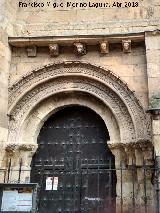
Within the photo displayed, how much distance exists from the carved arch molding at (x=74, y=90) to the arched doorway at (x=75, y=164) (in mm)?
506

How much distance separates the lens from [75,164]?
7.27 meters

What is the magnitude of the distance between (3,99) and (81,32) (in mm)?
2069

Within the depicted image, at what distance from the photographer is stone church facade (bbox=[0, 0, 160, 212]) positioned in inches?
275

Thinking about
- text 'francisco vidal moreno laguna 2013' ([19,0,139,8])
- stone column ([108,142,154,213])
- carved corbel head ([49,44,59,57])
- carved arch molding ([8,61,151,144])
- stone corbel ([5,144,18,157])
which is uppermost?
text 'francisco vidal moreno laguna 2013' ([19,0,139,8])

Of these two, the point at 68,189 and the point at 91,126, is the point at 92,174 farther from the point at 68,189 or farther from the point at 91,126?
the point at 91,126

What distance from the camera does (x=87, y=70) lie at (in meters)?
7.45

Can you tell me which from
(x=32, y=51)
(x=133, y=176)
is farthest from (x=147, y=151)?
(x=32, y=51)

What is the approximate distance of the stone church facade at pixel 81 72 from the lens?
6.98 meters

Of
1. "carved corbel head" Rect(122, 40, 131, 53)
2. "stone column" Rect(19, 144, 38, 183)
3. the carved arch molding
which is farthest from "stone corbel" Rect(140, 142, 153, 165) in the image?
"stone column" Rect(19, 144, 38, 183)

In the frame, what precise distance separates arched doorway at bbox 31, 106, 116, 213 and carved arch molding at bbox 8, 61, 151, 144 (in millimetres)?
506

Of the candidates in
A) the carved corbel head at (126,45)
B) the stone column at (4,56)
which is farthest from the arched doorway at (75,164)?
the carved corbel head at (126,45)

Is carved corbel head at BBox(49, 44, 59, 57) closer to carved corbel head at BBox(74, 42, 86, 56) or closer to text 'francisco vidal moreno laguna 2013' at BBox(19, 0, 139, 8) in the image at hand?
carved corbel head at BBox(74, 42, 86, 56)

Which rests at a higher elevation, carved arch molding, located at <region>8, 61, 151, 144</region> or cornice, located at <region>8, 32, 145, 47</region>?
cornice, located at <region>8, 32, 145, 47</region>

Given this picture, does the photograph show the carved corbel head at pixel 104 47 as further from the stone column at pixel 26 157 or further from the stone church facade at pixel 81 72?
the stone column at pixel 26 157
